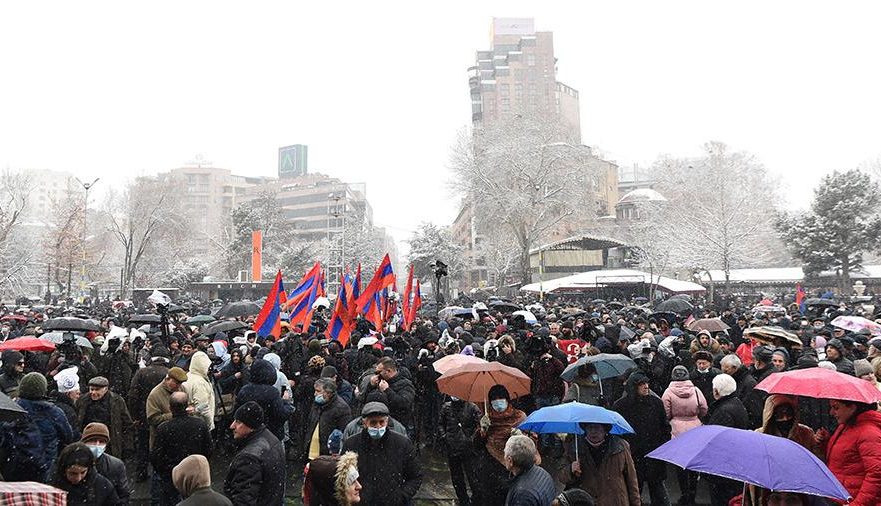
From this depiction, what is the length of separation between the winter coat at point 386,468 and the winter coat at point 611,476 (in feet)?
4.44

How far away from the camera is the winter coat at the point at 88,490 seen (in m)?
4.34

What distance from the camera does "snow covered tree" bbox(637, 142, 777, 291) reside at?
4781 cm

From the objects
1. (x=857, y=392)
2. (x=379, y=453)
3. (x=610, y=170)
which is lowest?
(x=379, y=453)

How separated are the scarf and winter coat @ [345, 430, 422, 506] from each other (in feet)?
2.91

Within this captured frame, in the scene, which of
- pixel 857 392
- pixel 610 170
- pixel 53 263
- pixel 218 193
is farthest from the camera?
pixel 218 193

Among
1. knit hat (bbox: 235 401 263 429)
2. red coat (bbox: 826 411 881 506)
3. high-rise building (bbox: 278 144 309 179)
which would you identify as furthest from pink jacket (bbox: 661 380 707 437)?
high-rise building (bbox: 278 144 309 179)

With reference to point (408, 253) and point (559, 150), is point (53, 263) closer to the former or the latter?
point (408, 253)

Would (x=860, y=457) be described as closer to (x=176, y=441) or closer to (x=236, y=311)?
(x=176, y=441)

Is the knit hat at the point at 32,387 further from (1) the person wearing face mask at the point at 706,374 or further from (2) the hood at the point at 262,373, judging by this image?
(1) the person wearing face mask at the point at 706,374

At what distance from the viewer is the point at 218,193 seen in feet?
425

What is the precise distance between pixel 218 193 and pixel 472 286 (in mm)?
71271

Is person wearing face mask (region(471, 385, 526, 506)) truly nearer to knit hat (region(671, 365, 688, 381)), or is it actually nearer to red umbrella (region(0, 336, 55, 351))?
knit hat (region(671, 365, 688, 381))

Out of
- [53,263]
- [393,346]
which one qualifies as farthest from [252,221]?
[393,346]

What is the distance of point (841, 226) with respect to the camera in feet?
137
